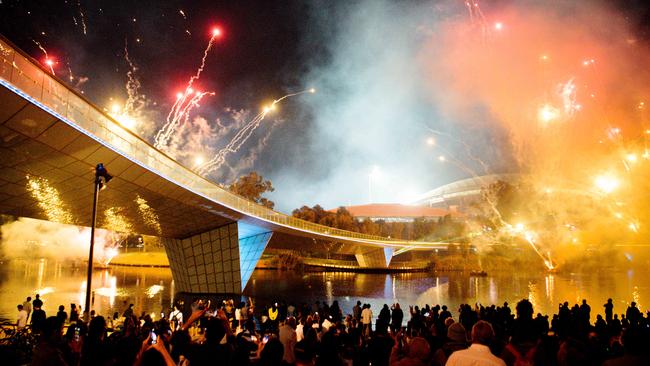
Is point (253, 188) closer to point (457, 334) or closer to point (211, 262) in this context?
point (211, 262)

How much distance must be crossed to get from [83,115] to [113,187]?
6915 mm

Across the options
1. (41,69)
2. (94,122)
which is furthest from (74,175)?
(41,69)

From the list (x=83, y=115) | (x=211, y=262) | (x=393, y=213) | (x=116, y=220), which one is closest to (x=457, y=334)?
(x=83, y=115)

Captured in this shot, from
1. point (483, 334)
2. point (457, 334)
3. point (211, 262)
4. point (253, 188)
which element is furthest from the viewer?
point (253, 188)

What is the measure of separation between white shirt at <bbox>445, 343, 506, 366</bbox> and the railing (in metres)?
12.6

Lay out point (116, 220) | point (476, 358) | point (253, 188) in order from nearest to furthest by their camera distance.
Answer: point (476, 358) → point (116, 220) → point (253, 188)

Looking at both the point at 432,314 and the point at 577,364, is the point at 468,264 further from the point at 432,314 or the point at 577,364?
the point at 577,364

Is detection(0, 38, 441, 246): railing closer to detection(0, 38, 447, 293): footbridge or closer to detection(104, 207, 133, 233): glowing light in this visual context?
detection(0, 38, 447, 293): footbridge

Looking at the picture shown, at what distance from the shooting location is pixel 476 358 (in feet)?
13.6

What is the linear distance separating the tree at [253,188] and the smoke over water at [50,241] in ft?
92.8

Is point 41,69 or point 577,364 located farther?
point 41,69

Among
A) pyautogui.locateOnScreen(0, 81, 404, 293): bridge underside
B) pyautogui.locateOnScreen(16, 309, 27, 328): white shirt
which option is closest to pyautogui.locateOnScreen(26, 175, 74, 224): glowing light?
pyautogui.locateOnScreen(0, 81, 404, 293): bridge underside

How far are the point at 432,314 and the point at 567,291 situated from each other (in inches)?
1320

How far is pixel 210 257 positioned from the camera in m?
37.2
